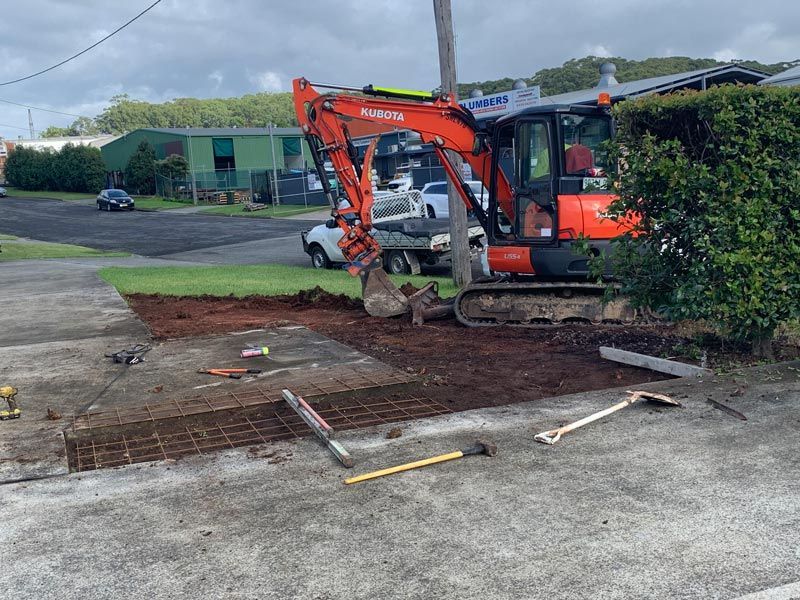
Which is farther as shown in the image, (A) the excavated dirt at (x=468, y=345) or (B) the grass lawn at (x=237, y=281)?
(B) the grass lawn at (x=237, y=281)

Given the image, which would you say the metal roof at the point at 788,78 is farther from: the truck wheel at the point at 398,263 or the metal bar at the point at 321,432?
the metal bar at the point at 321,432

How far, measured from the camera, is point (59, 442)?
623cm

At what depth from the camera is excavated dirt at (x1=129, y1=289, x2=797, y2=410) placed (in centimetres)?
761

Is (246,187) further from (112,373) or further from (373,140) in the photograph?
(112,373)

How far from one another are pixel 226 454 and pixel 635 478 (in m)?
2.84

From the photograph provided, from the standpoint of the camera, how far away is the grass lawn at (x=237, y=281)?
15922 mm

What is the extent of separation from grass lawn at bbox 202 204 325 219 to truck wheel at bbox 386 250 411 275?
28920mm

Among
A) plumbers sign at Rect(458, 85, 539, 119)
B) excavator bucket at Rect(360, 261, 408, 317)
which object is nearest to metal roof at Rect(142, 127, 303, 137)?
plumbers sign at Rect(458, 85, 539, 119)

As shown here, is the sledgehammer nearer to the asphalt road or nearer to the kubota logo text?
the kubota logo text

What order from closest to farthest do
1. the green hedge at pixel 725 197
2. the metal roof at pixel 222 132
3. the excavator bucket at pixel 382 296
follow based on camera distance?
the green hedge at pixel 725 197
the excavator bucket at pixel 382 296
the metal roof at pixel 222 132

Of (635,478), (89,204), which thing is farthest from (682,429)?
(89,204)

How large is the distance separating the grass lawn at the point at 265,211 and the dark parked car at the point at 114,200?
6.63 meters

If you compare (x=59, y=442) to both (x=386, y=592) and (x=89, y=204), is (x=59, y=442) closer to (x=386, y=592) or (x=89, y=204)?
(x=386, y=592)

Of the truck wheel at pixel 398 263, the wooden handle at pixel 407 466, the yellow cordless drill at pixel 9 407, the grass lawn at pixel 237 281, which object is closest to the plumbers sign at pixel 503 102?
the truck wheel at pixel 398 263
